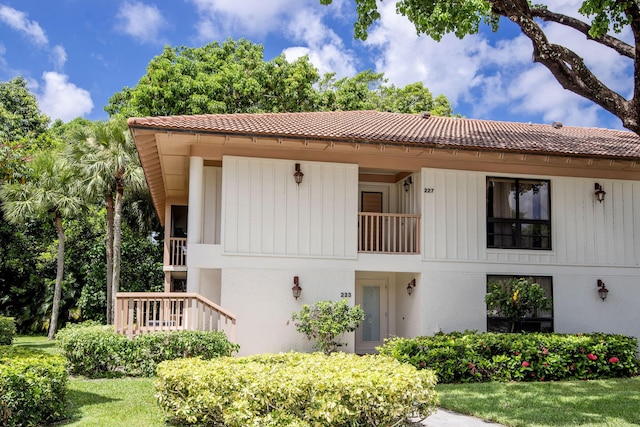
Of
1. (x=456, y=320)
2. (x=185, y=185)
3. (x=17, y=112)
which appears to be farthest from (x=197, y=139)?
(x=17, y=112)

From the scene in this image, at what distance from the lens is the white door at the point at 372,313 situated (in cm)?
1620

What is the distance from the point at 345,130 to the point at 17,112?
2847 centimetres

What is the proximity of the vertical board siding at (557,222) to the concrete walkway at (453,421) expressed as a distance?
6.63m

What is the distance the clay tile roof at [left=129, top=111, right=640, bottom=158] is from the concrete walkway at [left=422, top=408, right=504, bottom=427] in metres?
6.84

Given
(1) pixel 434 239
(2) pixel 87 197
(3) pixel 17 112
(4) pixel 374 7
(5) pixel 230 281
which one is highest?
(3) pixel 17 112

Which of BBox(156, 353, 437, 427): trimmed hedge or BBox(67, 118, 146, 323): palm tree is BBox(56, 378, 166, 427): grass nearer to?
BBox(156, 353, 437, 427): trimmed hedge

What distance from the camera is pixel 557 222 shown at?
1570cm

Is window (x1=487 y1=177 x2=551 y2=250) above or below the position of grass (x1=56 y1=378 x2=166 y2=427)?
above

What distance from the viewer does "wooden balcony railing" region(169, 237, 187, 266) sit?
69.0ft

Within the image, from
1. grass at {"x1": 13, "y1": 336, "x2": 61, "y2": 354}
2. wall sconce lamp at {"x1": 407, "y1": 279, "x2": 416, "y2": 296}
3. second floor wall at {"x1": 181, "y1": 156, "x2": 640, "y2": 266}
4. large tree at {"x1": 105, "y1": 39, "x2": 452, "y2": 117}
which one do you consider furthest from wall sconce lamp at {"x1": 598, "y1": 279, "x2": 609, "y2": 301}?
large tree at {"x1": 105, "y1": 39, "x2": 452, "y2": 117}

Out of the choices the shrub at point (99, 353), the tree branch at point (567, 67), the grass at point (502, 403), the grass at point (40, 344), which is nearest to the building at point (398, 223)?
the shrub at point (99, 353)

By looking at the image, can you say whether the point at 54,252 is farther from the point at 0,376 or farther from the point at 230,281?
the point at 0,376

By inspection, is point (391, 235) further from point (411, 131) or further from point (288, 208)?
point (288, 208)

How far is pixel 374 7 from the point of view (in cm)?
1247
